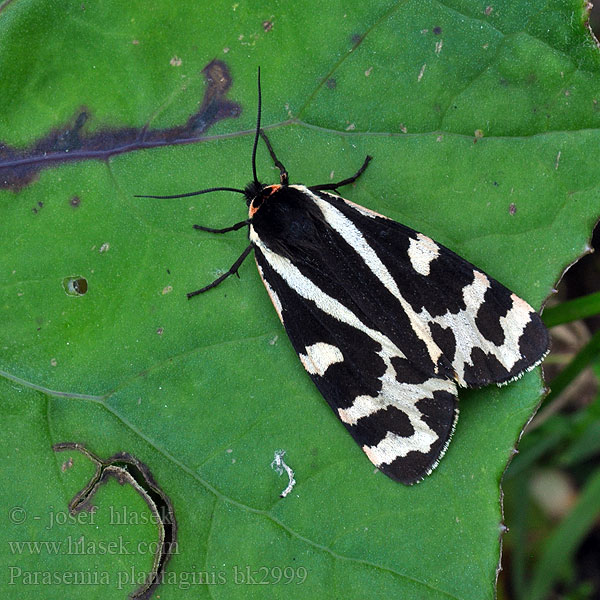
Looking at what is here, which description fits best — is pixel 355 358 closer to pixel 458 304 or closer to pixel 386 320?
pixel 386 320

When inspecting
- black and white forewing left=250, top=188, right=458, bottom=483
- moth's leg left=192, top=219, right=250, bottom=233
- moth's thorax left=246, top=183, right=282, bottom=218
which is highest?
moth's thorax left=246, top=183, right=282, bottom=218

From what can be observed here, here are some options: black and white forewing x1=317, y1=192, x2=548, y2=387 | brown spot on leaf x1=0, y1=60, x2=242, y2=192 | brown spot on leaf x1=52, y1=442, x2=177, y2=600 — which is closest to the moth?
black and white forewing x1=317, y1=192, x2=548, y2=387

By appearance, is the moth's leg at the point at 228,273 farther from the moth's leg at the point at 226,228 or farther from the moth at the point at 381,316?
the moth's leg at the point at 226,228

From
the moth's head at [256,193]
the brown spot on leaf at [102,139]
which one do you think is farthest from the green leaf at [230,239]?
the moth's head at [256,193]

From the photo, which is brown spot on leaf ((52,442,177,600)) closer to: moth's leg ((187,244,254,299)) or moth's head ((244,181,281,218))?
moth's leg ((187,244,254,299))

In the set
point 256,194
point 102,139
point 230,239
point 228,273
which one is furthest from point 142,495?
point 102,139

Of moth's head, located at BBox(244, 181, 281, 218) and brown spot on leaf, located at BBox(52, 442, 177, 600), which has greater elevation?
moth's head, located at BBox(244, 181, 281, 218)

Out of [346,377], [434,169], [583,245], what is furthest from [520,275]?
[346,377]

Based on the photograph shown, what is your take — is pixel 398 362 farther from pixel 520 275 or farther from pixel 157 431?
pixel 157 431
